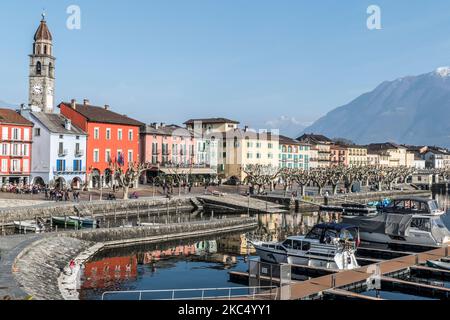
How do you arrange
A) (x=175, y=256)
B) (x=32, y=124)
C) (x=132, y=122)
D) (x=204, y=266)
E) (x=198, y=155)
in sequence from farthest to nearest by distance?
(x=198, y=155), (x=132, y=122), (x=32, y=124), (x=175, y=256), (x=204, y=266)

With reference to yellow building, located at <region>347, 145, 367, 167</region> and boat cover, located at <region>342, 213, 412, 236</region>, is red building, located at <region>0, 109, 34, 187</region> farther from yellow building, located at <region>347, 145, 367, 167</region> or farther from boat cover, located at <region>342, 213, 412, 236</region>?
yellow building, located at <region>347, 145, 367, 167</region>

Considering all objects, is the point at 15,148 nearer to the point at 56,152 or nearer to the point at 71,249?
the point at 56,152

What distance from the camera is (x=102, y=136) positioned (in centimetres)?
8569

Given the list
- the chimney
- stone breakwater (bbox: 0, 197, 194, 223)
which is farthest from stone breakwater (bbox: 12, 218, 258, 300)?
the chimney

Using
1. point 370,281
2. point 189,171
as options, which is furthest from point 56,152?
point 370,281

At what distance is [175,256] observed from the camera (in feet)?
138

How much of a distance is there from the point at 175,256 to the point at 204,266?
4180 mm

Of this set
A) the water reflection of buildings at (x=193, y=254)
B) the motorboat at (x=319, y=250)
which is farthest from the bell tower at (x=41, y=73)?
the motorboat at (x=319, y=250)

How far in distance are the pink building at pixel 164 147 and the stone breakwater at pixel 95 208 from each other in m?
23.2

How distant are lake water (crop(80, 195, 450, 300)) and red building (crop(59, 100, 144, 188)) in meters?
36.9

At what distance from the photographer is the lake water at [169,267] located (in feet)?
102
